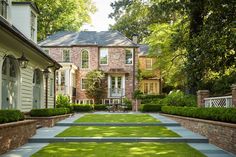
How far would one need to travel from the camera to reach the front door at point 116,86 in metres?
43.1

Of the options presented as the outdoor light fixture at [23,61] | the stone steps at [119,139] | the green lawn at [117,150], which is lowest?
the green lawn at [117,150]

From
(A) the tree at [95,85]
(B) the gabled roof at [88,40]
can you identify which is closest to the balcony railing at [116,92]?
(A) the tree at [95,85]

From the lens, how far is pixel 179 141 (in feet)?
43.0

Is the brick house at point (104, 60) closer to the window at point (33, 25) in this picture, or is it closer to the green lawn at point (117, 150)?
the window at point (33, 25)

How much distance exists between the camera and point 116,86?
43531 mm

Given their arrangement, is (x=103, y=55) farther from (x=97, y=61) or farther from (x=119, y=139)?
(x=119, y=139)

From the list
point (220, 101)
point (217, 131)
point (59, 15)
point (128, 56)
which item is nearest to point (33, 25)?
point (220, 101)

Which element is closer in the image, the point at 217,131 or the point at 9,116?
the point at 9,116

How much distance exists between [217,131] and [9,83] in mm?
8492

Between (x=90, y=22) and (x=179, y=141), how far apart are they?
150 feet

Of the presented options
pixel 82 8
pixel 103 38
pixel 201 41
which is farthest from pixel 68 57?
pixel 201 41

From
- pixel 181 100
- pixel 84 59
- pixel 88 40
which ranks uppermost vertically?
pixel 88 40

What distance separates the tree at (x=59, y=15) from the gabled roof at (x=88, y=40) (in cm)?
590

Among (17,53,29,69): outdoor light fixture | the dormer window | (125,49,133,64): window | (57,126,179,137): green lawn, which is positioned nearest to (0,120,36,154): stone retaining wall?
(57,126,179,137): green lawn
